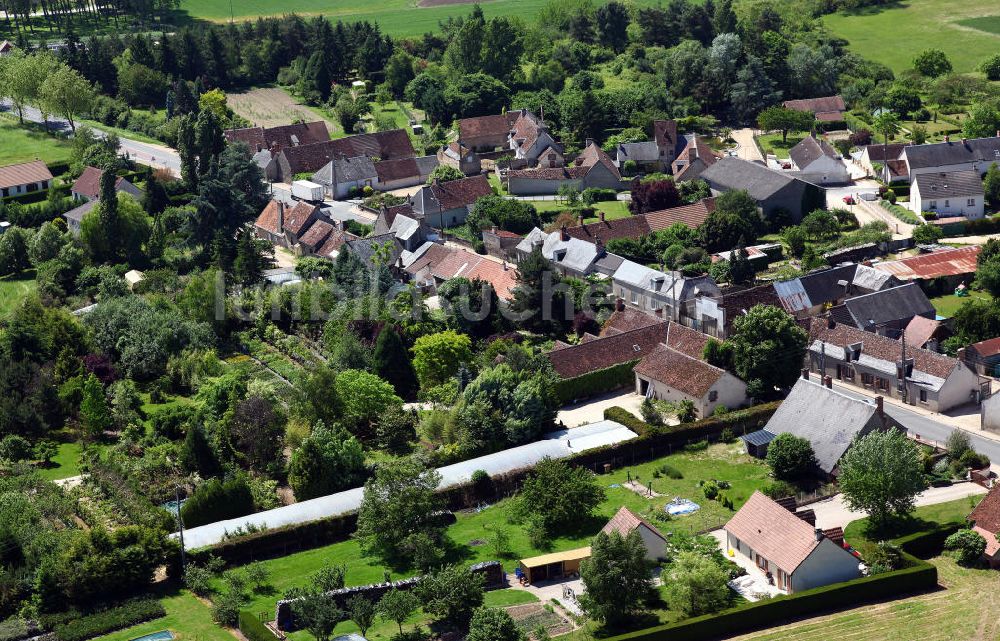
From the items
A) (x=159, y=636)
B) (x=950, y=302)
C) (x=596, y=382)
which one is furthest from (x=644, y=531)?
(x=950, y=302)

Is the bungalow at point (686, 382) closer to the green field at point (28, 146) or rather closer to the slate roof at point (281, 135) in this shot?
the slate roof at point (281, 135)

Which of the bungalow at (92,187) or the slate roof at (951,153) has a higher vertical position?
the slate roof at (951,153)

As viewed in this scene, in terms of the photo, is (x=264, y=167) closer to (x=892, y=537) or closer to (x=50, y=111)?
(x=50, y=111)

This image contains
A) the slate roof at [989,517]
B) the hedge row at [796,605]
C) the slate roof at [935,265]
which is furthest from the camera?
the slate roof at [935,265]

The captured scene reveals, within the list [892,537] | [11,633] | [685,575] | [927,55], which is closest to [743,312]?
[892,537]

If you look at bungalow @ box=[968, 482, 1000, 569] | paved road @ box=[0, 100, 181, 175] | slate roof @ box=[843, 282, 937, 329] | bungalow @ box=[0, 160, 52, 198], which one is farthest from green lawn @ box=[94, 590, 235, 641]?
paved road @ box=[0, 100, 181, 175]

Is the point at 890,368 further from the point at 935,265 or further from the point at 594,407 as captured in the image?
the point at 935,265

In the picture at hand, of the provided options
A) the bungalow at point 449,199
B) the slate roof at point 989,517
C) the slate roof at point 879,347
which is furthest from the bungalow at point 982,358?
the bungalow at point 449,199
